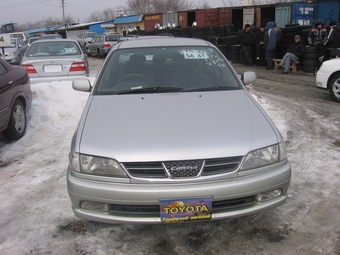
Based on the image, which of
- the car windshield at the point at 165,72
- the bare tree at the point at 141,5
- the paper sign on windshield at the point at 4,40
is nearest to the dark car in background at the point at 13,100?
the car windshield at the point at 165,72

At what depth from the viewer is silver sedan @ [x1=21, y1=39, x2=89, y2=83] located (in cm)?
852

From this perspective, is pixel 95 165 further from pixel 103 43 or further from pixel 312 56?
pixel 103 43

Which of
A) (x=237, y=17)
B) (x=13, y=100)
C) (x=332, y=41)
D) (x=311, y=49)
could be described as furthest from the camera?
(x=237, y=17)

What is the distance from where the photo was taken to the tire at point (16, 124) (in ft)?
18.4

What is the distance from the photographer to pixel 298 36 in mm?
11602

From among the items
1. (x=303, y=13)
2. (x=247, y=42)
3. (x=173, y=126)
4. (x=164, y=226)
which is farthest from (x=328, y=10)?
(x=164, y=226)

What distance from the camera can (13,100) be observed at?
5633 millimetres

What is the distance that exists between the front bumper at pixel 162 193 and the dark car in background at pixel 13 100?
3.05m

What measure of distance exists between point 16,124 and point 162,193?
4.08 metres

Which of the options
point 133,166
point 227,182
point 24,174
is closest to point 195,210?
point 227,182

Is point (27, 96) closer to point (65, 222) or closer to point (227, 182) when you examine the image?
point (65, 222)

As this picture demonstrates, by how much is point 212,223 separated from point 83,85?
87.5 inches

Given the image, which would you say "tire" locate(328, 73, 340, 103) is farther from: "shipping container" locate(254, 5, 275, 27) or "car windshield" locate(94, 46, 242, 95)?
"shipping container" locate(254, 5, 275, 27)

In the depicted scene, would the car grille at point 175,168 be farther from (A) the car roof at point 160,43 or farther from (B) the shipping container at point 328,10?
(B) the shipping container at point 328,10
